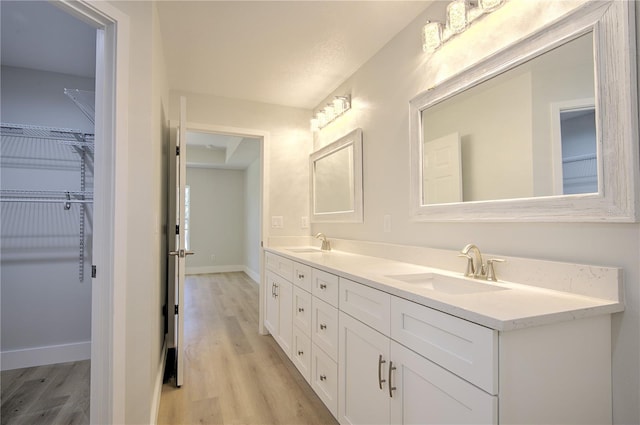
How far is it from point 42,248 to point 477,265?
9.99 feet

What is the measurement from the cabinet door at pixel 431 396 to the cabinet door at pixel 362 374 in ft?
0.19

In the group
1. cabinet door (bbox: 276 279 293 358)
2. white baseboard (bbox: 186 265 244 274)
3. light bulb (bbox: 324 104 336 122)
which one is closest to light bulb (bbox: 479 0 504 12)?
light bulb (bbox: 324 104 336 122)

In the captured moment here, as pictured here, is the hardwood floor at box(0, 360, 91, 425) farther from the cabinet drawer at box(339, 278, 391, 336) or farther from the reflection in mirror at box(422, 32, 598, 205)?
the reflection in mirror at box(422, 32, 598, 205)

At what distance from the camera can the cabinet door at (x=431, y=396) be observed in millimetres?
866

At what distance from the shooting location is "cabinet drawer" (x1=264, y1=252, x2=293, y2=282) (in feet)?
7.97

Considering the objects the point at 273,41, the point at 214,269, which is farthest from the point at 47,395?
the point at 214,269

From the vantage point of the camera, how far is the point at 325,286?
5.97 feet

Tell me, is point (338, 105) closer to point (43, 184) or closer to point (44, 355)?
point (43, 184)

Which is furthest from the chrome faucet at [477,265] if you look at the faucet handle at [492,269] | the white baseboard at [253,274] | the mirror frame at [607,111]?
the white baseboard at [253,274]

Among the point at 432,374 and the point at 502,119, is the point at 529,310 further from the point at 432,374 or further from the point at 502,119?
the point at 502,119

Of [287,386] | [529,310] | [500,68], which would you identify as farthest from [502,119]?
[287,386]

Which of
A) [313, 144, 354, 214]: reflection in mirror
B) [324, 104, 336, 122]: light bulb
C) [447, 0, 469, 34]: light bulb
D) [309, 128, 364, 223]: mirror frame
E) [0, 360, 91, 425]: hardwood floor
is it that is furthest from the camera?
[324, 104, 336, 122]: light bulb

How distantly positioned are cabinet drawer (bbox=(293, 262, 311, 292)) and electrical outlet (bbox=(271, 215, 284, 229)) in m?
1.03

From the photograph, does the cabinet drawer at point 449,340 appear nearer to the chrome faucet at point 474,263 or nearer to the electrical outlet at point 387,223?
the chrome faucet at point 474,263
